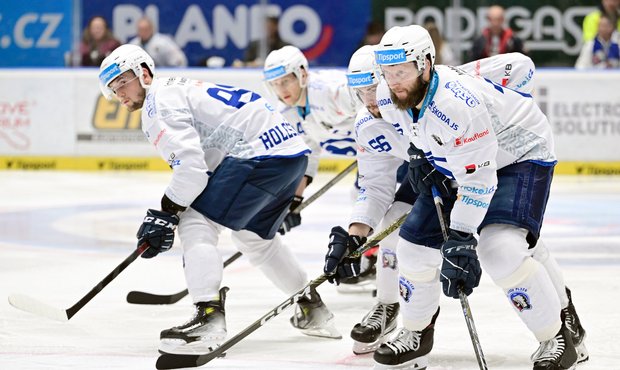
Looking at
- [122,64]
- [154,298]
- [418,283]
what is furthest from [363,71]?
[154,298]

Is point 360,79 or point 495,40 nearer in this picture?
point 360,79

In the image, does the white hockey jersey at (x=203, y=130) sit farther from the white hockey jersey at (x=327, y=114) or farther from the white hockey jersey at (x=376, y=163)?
the white hockey jersey at (x=327, y=114)

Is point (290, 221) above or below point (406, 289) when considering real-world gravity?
below

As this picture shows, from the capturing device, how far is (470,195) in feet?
10.9

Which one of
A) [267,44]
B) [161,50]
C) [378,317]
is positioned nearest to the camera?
[378,317]

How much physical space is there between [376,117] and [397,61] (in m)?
0.73

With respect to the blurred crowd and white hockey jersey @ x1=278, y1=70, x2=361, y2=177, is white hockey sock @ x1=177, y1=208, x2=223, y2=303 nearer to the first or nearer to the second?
white hockey jersey @ x1=278, y1=70, x2=361, y2=177

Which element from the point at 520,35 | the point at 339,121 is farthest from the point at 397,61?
the point at 520,35

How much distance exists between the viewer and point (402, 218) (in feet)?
13.4

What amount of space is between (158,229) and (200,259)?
0.17 meters

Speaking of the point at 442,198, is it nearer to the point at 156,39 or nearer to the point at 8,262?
the point at 8,262

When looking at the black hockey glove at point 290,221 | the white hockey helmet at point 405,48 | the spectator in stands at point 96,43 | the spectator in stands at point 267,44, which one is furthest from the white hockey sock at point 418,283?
the spectator in stands at point 96,43

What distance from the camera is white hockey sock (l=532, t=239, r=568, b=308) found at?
12.6 ft

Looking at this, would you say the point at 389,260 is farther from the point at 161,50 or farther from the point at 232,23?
the point at 232,23
